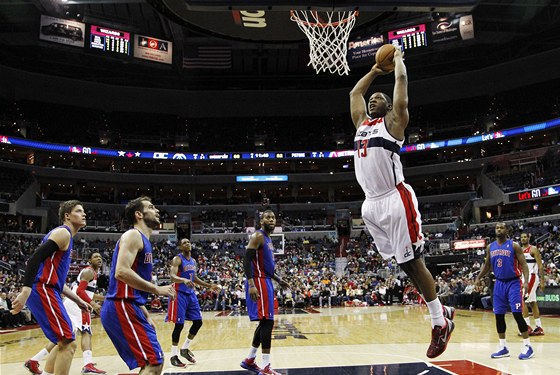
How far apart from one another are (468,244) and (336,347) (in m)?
22.7

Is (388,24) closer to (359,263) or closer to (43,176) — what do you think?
(359,263)

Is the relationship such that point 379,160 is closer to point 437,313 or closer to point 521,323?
point 437,313

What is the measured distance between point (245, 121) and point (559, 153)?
24887 mm

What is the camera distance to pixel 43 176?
38750 millimetres

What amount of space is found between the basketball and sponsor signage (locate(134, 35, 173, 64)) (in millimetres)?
24009

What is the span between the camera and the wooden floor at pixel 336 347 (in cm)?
693

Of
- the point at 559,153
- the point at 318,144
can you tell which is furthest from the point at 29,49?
the point at 559,153

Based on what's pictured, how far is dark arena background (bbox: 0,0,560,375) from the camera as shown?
2538 centimetres

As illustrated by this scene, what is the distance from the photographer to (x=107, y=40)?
82.0 feet

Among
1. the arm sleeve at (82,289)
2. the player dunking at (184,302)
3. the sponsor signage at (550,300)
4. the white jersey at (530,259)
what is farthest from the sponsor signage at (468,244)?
the arm sleeve at (82,289)

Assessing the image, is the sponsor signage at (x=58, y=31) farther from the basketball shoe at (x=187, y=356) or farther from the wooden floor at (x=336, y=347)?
the basketball shoe at (x=187, y=356)

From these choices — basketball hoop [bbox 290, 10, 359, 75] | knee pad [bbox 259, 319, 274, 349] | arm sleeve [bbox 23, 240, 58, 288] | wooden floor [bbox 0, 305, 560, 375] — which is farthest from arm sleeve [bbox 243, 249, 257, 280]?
basketball hoop [bbox 290, 10, 359, 75]

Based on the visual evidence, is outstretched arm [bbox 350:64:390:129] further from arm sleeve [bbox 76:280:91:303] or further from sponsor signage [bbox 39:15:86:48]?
sponsor signage [bbox 39:15:86:48]

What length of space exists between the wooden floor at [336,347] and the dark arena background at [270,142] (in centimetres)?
866
